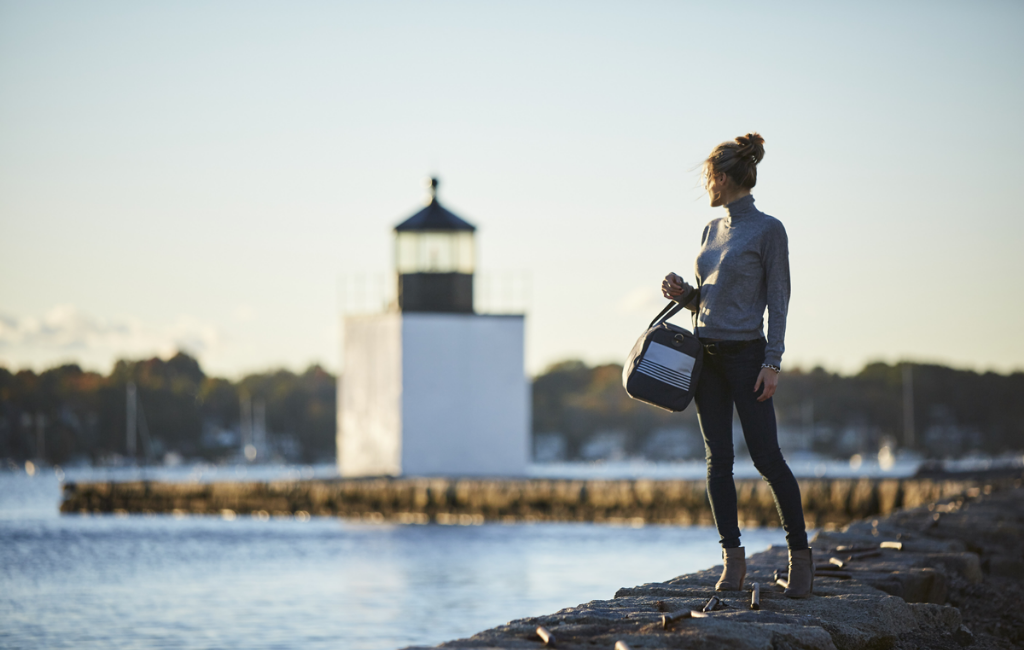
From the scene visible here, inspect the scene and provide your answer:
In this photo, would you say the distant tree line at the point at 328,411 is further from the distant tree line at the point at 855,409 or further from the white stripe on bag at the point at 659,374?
the white stripe on bag at the point at 659,374

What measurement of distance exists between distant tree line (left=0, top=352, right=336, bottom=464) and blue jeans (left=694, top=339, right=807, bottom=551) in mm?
66716

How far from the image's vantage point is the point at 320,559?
52.9 feet

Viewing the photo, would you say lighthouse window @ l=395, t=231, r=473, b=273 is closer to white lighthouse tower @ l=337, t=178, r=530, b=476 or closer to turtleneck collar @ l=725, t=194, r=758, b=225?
white lighthouse tower @ l=337, t=178, r=530, b=476

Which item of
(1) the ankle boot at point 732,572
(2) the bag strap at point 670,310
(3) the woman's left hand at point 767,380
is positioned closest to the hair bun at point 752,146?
(2) the bag strap at point 670,310

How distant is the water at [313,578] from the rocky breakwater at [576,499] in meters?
0.54

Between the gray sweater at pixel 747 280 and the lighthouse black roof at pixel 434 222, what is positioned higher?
the lighthouse black roof at pixel 434 222

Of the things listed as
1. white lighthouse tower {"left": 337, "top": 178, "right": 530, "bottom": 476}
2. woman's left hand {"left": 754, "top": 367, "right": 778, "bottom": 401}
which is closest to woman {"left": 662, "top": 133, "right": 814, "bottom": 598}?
woman's left hand {"left": 754, "top": 367, "right": 778, "bottom": 401}

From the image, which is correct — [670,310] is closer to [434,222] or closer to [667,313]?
[667,313]

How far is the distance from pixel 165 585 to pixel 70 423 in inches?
2508

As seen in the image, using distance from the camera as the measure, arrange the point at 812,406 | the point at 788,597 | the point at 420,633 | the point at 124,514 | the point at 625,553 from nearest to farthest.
→ the point at 788,597
the point at 420,633
the point at 625,553
the point at 124,514
the point at 812,406

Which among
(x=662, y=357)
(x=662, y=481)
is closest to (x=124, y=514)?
(x=662, y=481)

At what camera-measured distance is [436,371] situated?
74.5ft

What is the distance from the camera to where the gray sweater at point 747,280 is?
165 inches

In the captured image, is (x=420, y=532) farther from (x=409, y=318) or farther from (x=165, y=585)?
(x=165, y=585)
